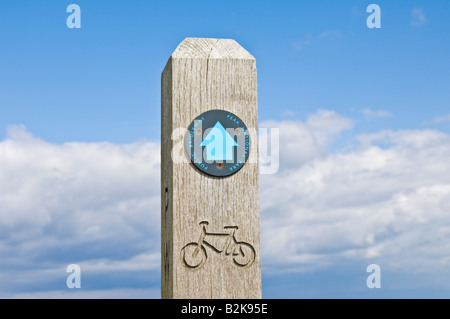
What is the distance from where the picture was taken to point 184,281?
5.34 m

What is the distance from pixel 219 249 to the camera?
5438 mm

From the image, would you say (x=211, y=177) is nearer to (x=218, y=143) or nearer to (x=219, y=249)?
(x=218, y=143)

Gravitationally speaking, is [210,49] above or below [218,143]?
above

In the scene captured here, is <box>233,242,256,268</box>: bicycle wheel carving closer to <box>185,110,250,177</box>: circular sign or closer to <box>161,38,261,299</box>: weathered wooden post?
<box>161,38,261,299</box>: weathered wooden post

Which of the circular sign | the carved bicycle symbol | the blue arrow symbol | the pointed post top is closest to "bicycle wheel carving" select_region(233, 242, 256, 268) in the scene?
the carved bicycle symbol

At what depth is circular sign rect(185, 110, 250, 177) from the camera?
5.45 meters

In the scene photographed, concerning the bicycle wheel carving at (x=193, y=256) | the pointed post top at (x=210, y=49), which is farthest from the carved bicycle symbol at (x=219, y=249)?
the pointed post top at (x=210, y=49)

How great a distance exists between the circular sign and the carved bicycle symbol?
552mm

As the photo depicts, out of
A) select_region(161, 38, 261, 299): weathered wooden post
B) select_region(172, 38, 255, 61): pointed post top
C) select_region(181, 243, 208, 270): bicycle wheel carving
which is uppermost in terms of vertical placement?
select_region(172, 38, 255, 61): pointed post top

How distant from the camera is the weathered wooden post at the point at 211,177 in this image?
17.7ft

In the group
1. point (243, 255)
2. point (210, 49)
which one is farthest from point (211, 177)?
point (210, 49)

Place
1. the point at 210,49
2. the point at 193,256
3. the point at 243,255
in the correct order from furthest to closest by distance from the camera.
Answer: the point at 210,49 → the point at 243,255 → the point at 193,256

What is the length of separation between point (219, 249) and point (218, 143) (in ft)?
3.29
